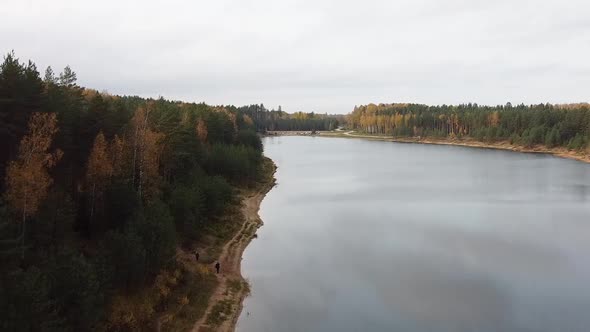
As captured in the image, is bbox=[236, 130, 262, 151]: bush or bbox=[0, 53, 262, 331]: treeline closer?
bbox=[0, 53, 262, 331]: treeline

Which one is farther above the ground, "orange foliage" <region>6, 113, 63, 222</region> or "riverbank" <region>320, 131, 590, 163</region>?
"orange foliage" <region>6, 113, 63, 222</region>

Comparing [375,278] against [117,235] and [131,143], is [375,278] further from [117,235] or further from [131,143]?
[131,143]

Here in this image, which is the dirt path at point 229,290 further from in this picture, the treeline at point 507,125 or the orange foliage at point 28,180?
the treeline at point 507,125

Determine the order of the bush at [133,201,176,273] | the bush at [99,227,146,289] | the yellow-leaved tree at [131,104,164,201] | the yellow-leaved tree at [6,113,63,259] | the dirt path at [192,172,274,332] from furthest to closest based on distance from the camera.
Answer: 1. the yellow-leaved tree at [131,104,164,201]
2. the bush at [133,201,176,273]
3. the dirt path at [192,172,274,332]
4. the bush at [99,227,146,289]
5. the yellow-leaved tree at [6,113,63,259]

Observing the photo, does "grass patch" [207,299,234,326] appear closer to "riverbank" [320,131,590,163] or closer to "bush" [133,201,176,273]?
"bush" [133,201,176,273]

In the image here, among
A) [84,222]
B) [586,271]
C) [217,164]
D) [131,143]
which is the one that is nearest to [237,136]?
[217,164]

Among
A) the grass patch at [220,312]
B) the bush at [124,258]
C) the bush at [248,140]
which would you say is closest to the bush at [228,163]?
the bush at [248,140]

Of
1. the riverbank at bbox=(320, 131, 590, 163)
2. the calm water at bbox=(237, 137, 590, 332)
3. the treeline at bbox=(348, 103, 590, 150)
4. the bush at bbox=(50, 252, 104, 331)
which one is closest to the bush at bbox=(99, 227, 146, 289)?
the bush at bbox=(50, 252, 104, 331)

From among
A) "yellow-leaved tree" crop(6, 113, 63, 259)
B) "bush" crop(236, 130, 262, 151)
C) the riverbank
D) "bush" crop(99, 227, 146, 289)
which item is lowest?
the riverbank
